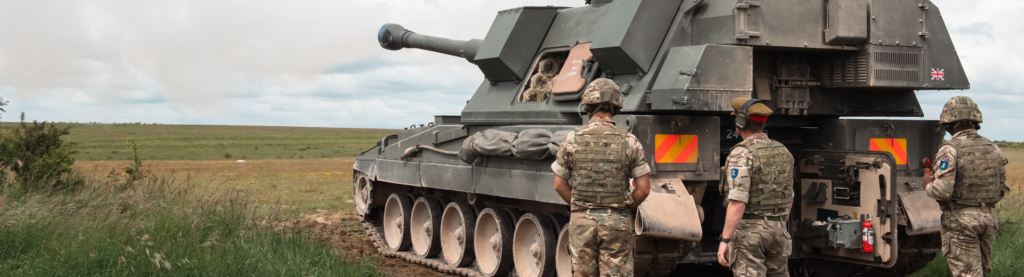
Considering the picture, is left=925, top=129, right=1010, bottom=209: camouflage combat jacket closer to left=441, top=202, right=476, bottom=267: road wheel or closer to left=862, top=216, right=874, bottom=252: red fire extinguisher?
left=862, top=216, right=874, bottom=252: red fire extinguisher

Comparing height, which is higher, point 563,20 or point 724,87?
point 563,20

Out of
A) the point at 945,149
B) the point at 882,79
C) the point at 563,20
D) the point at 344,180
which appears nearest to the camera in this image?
the point at 945,149

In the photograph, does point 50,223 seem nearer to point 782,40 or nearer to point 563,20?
point 563,20

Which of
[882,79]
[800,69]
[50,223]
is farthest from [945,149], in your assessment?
[50,223]

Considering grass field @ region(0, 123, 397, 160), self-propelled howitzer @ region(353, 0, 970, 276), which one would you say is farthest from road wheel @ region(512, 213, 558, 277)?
grass field @ region(0, 123, 397, 160)

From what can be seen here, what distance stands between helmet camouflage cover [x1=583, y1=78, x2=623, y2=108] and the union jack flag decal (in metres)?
3.32

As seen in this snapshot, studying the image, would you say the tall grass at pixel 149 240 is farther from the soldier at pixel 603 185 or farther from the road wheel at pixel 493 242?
the soldier at pixel 603 185

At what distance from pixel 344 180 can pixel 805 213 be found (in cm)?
1787

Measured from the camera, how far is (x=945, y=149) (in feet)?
21.6

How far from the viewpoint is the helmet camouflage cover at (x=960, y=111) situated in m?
6.57

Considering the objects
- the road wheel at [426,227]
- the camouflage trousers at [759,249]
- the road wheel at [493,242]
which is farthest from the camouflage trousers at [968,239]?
the road wheel at [426,227]

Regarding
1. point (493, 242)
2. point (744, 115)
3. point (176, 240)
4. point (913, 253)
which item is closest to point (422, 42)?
point (493, 242)

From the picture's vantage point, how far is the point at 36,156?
39.7 ft

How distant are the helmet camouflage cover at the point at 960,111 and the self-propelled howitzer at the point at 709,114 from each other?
19.9 inches
